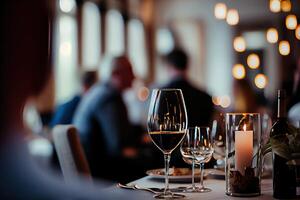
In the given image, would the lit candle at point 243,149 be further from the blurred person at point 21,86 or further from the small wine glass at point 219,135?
the blurred person at point 21,86

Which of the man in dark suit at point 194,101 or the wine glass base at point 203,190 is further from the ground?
the man in dark suit at point 194,101

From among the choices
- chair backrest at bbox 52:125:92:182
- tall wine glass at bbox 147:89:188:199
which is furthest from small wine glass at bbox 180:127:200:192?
chair backrest at bbox 52:125:92:182

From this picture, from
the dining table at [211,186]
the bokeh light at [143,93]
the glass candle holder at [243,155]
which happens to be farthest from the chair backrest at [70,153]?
the bokeh light at [143,93]

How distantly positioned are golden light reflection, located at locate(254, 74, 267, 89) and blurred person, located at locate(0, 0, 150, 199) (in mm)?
9447

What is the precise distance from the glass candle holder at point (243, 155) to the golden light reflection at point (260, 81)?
8244 millimetres

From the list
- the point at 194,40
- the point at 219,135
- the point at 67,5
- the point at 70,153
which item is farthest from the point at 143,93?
the point at 219,135

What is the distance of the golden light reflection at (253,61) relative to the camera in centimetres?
989

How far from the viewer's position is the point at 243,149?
1.61 meters

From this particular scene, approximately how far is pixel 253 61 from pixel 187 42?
1525mm

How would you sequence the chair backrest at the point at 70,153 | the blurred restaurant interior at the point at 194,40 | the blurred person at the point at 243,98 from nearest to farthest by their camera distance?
the chair backrest at the point at 70,153, the blurred person at the point at 243,98, the blurred restaurant interior at the point at 194,40

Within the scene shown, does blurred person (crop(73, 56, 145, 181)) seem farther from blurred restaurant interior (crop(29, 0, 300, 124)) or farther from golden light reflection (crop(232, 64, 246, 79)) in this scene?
golden light reflection (crop(232, 64, 246, 79))

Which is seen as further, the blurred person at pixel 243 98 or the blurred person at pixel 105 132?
the blurred person at pixel 243 98

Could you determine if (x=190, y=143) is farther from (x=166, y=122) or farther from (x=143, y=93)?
(x=143, y=93)

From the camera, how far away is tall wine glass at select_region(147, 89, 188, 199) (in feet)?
5.09
